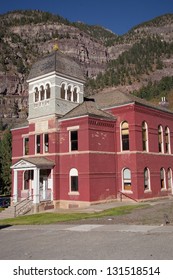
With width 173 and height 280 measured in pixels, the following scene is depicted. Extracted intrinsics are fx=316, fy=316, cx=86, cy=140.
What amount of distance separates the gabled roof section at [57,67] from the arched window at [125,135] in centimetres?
680

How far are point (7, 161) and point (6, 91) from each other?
479 feet

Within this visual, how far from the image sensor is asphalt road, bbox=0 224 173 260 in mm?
8945

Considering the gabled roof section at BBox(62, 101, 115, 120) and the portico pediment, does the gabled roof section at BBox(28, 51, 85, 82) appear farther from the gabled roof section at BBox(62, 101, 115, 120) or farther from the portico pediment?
the portico pediment

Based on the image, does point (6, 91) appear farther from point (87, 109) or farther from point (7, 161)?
point (87, 109)

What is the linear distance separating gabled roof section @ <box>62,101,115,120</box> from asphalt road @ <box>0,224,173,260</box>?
14.1m

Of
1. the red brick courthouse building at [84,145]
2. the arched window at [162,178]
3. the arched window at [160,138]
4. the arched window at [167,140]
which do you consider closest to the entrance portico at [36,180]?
the red brick courthouse building at [84,145]

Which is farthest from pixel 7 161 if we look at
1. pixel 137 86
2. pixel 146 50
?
pixel 146 50

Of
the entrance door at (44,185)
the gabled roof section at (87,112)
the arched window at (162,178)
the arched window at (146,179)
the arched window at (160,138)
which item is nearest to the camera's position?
the gabled roof section at (87,112)

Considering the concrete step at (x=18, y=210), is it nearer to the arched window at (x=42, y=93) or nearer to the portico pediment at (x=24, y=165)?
the portico pediment at (x=24, y=165)

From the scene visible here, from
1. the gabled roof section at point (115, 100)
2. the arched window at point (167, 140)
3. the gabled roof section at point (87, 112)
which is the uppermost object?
the gabled roof section at point (115, 100)

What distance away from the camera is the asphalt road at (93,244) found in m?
8.95

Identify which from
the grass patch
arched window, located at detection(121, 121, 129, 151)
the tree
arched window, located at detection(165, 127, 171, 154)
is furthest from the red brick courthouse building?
the tree

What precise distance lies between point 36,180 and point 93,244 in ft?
57.5

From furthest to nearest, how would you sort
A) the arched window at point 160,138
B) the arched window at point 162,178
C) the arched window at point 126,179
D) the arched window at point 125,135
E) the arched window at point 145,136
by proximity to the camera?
1. the arched window at point 160,138
2. the arched window at point 162,178
3. the arched window at point 145,136
4. the arched window at point 125,135
5. the arched window at point 126,179
